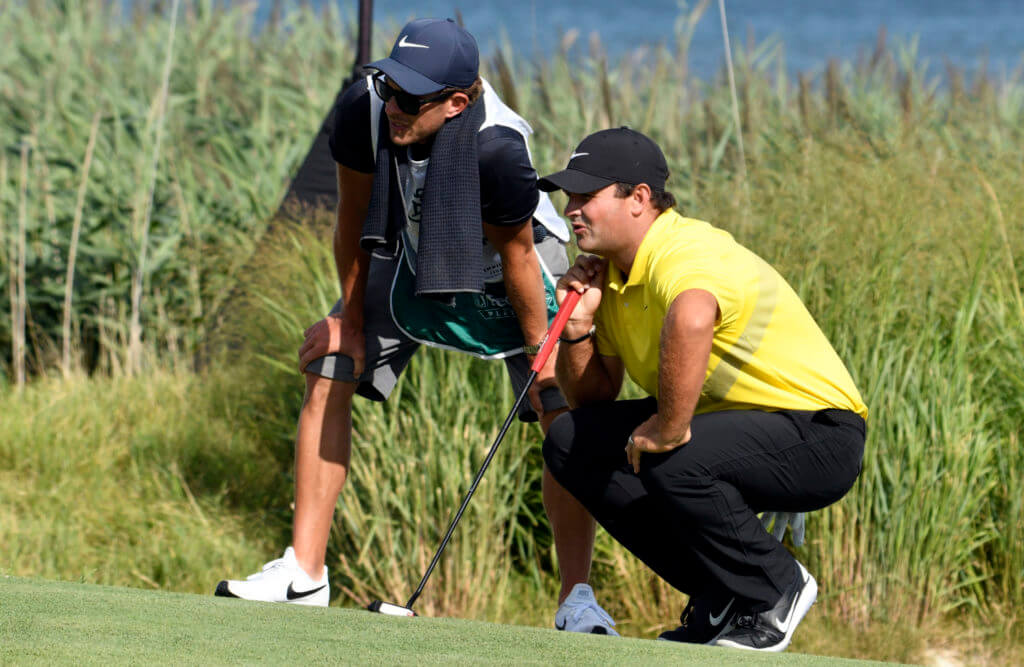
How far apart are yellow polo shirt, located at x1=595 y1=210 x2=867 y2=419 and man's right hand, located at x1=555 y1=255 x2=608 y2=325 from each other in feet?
0.10

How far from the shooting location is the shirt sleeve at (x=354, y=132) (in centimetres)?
386

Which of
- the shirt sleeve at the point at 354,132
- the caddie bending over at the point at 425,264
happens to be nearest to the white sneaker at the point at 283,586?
the caddie bending over at the point at 425,264

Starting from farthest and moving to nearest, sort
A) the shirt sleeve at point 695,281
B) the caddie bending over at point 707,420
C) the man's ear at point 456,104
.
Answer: the man's ear at point 456,104, the caddie bending over at point 707,420, the shirt sleeve at point 695,281

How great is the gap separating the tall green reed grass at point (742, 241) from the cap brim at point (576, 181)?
5.01 ft

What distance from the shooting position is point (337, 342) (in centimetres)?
410

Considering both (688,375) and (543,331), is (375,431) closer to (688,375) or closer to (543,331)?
(543,331)

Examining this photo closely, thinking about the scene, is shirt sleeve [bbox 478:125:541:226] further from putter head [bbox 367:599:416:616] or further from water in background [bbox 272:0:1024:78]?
water in background [bbox 272:0:1024:78]

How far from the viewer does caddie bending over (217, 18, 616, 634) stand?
372 centimetres

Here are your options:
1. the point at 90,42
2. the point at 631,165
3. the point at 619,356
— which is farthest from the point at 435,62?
the point at 90,42

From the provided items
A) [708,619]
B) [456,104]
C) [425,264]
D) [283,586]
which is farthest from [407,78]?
[708,619]

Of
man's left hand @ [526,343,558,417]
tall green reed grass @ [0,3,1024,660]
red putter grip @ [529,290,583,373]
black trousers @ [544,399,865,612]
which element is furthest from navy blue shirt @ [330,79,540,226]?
tall green reed grass @ [0,3,1024,660]

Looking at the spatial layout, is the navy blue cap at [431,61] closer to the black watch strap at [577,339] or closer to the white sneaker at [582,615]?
the black watch strap at [577,339]

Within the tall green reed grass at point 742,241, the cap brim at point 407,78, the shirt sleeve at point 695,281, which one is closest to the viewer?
the shirt sleeve at point 695,281

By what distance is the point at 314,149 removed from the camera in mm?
6867
